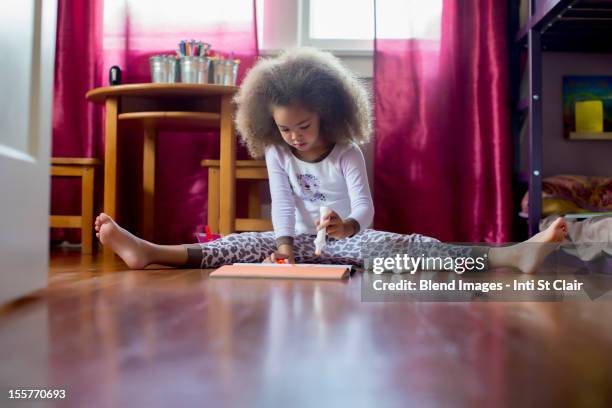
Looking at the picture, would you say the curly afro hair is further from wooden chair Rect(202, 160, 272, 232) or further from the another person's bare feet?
the another person's bare feet

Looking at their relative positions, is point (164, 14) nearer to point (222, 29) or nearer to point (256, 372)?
point (222, 29)

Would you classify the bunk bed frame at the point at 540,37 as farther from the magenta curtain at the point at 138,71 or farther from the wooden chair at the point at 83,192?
the wooden chair at the point at 83,192

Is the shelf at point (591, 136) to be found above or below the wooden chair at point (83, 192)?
above

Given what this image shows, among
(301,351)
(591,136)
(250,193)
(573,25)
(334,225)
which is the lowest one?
(301,351)

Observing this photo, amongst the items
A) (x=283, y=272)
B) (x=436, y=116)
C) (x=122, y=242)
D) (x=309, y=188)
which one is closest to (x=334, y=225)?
(x=283, y=272)

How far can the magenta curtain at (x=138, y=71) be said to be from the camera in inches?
91.9

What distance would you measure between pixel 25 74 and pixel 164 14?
1.51 m

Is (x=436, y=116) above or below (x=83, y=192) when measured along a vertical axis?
above

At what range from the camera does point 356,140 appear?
1.76m

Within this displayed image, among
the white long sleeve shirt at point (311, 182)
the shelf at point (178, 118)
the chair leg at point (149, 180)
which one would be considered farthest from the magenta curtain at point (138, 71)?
the white long sleeve shirt at point (311, 182)

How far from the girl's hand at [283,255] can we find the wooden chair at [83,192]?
2.84 ft

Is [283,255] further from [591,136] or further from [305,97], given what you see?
[591,136]

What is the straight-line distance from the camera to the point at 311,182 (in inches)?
68.1

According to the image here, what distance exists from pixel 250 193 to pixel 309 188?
54cm
